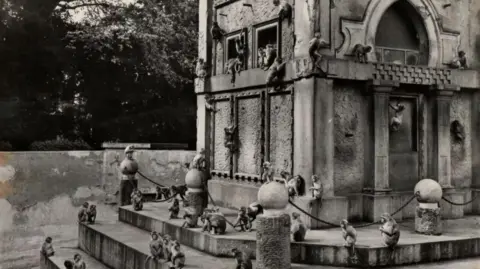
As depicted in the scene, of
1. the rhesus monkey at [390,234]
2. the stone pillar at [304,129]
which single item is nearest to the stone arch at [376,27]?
the stone pillar at [304,129]

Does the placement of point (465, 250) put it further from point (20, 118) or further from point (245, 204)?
point (20, 118)

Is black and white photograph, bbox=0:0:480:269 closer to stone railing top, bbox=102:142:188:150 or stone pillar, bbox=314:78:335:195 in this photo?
stone pillar, bbox=314:78:335:195

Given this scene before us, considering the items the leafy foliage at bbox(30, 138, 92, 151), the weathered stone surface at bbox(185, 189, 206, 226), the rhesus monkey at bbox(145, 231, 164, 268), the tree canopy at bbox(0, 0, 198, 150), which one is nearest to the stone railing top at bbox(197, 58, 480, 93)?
the weathered stone surface at bbox(185, 189, 206, 226)

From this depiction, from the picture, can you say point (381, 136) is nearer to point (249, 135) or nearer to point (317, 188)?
point (317, 188)

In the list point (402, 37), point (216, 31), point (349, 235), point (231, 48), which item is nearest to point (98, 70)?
point (216, 31)

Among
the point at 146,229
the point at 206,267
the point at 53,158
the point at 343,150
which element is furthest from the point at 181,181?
the point at 206,267

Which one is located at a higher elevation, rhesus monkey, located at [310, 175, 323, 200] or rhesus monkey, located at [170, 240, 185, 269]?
rhesus monkey, located at [310, 175, 323, 200]

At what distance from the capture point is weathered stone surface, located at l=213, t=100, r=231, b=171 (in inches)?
548

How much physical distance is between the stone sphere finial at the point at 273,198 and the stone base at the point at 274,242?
13 cm

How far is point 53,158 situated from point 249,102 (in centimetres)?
709

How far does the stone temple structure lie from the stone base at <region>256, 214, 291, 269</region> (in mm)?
2561

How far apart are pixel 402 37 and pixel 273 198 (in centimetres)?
632

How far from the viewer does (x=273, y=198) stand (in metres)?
7.70

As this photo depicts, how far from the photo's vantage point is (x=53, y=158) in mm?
16297
